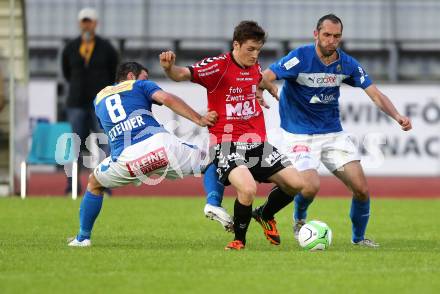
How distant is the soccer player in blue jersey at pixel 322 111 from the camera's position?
10414 mm

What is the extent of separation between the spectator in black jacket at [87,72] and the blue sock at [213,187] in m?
6.75

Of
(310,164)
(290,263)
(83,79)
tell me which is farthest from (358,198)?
(83,79)

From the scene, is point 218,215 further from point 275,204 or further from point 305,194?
point 305,194

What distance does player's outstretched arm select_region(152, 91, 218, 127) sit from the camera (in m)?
9.24

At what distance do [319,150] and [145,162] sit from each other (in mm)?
1849

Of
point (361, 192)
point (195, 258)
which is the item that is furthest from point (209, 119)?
point (361, 192)

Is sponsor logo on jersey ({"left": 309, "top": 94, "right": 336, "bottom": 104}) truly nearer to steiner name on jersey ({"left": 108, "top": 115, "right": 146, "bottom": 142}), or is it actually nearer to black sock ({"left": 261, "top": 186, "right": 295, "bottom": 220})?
black sock ({"left": 261, "top": 186, "right": 295, "bottom": 220})

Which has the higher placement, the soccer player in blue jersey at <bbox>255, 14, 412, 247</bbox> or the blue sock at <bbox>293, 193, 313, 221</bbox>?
the soccer player in blue jersey at <bbox>255, 14, 412, 247</bbox>

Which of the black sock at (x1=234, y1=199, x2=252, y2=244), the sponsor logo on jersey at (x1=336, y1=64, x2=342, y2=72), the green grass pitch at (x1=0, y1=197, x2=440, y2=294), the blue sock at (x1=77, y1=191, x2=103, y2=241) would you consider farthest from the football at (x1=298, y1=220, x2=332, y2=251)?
the blue sock at (x1=77, y1=191, x2=103, y2=241)

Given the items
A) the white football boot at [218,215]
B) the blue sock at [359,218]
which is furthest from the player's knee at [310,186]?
the white football boot at [218,215]

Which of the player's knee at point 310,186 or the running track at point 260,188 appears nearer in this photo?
the player's knee at point 310,186

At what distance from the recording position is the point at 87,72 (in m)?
16.9

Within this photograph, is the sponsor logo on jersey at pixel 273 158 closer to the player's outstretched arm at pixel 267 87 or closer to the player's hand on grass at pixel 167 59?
the player's outstretched arm at pixel 267 87

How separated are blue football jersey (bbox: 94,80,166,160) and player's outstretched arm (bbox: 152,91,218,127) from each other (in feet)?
0.60
